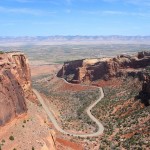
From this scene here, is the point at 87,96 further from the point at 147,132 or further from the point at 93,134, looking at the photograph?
the point at 147,132

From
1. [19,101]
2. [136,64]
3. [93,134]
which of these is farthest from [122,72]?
[19,101]

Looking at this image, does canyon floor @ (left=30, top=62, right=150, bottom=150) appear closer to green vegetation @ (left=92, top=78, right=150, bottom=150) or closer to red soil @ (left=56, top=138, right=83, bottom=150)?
green vegetation @ (left=92, top=78, right=150, bottom=150)

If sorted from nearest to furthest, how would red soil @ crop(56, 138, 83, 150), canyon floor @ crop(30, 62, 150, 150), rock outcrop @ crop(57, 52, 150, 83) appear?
red soil @ crop(56, 138, 83, 150)
canyon floor @ crop(30, 62, 150, 150)
rock outcrop @ crop(57, 52, 150, 83)

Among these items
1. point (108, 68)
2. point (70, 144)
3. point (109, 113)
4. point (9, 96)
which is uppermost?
point (9, 96)

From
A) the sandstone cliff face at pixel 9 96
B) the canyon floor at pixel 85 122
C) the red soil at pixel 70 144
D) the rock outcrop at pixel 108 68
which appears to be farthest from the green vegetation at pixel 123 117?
the sandstone cliff face at pixel 9 96

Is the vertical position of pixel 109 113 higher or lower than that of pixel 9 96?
lower

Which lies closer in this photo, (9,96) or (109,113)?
(9,96)

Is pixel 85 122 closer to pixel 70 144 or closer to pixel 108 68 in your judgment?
pixel 70 144

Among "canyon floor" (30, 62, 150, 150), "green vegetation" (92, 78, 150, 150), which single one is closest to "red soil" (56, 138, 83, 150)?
"canyon floor" (30, 62, 150, 150)

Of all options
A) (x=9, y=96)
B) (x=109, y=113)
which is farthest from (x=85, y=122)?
(x=9, y=96)
